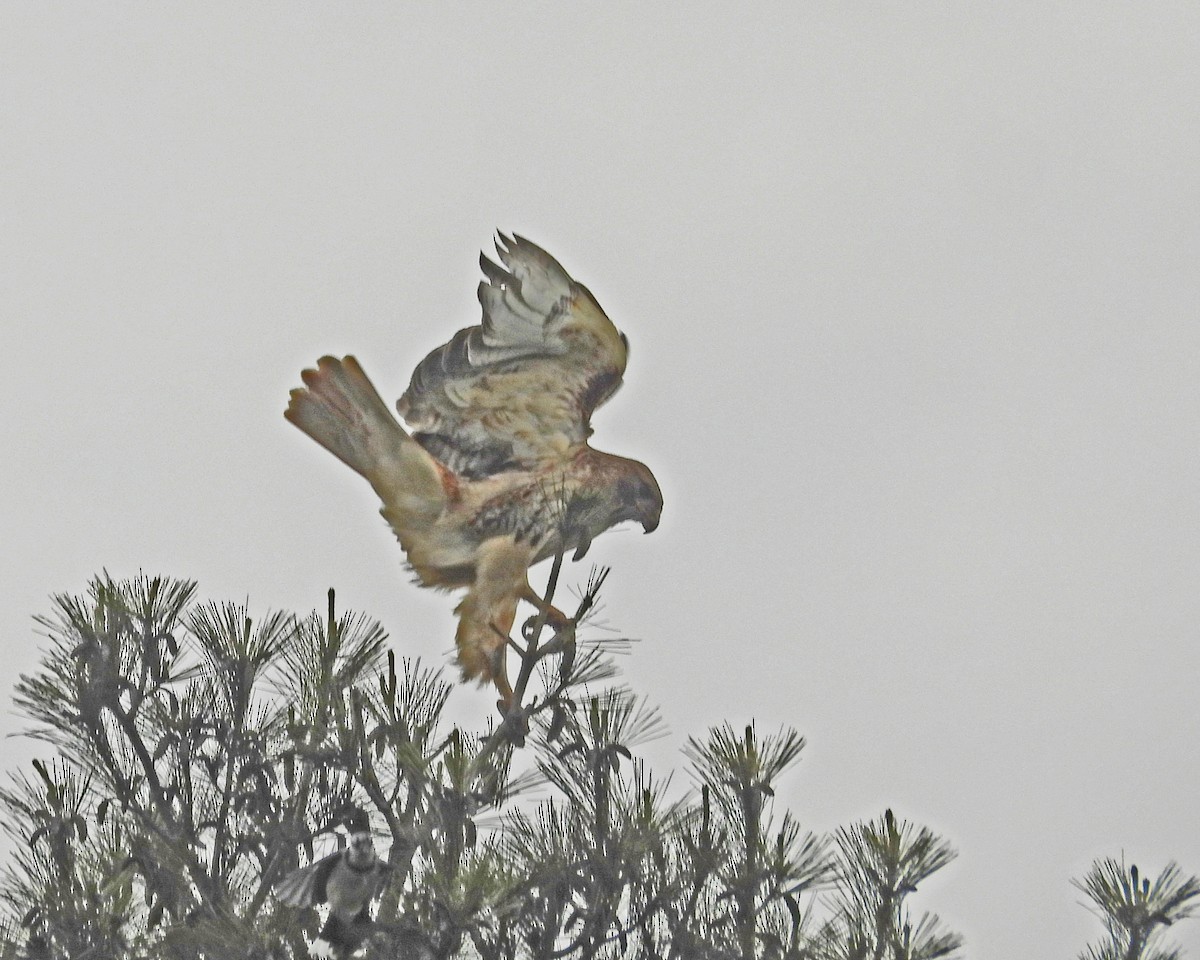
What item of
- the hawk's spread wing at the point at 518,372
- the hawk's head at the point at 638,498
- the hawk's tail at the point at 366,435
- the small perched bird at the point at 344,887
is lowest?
the small perched bird at the point at 344,887

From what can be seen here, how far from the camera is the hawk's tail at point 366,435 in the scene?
6164mm

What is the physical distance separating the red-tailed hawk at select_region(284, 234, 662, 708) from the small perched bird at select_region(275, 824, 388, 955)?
1177 mm

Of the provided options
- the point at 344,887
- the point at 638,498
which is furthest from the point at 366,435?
the point at 344,887

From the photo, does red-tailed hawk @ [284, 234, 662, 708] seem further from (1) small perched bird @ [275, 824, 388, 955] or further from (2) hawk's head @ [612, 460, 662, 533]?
(1) small perched bird @ [275, 824, 388, 955]

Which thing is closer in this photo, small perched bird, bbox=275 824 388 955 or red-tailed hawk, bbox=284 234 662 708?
small perched bird, bbox=275 824 388 955

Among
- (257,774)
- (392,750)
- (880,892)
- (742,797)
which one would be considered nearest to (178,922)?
(257,774)

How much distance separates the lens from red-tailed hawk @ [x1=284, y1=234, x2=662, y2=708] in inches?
243

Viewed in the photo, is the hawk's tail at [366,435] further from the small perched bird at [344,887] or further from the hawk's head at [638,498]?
the small perched bird at [344,887]

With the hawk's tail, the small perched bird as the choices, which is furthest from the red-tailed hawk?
the small perched bird

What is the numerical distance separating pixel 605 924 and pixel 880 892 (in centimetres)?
94

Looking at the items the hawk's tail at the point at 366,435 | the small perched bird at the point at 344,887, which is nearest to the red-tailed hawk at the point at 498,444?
the hawk's tail at the point at 366,435

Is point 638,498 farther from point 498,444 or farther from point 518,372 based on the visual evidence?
point 518,372

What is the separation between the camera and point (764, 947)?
5.15 meters

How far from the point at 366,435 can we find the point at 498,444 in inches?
20.4
